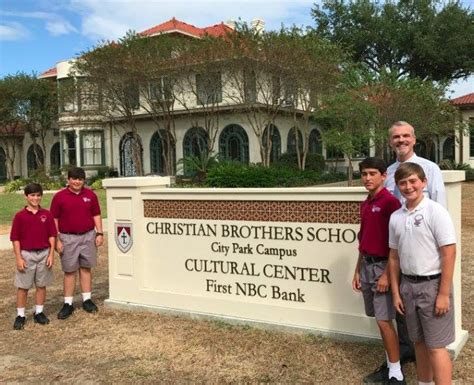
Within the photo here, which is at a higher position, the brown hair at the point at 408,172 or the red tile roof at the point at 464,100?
the red tile roof at the point at 464,100

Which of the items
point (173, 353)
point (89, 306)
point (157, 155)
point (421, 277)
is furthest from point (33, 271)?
point (157, 155)

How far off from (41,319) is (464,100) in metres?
30.1

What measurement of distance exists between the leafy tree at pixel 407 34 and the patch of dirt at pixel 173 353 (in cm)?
3030

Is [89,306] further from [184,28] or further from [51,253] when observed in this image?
[184,28]

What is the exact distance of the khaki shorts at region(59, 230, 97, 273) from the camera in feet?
19.2

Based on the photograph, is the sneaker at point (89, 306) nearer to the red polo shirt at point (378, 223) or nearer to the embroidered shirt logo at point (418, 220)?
the red polo shirt at point (378, 223)

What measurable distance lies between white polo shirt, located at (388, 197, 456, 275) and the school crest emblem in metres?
3.42

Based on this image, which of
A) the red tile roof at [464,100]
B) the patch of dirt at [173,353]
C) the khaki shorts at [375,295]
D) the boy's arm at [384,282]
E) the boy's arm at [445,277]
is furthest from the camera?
the red tile roof at [464,100]

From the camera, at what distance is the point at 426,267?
10.6 feet

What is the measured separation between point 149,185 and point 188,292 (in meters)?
1.24

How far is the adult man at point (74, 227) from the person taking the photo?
582 centimetres

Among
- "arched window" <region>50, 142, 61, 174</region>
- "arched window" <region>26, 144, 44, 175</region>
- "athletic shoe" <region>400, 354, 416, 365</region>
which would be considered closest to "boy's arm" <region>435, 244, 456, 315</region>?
"athletic shoe" <region>400, 354, 416, 365</region>

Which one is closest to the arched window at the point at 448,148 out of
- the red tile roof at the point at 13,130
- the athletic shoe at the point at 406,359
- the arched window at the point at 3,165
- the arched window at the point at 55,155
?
the arched window at the point at 55,155

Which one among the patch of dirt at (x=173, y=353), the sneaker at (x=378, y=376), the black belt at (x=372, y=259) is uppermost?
the black belt at (x=372, y=259)
